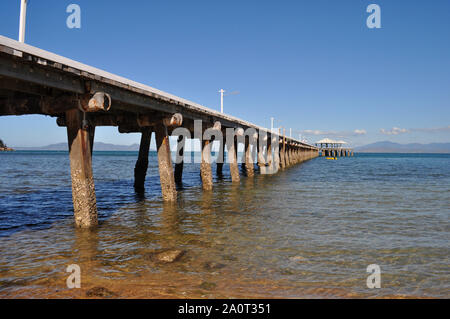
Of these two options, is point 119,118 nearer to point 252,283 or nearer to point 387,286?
point 252,283

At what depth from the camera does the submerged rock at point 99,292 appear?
433 cm

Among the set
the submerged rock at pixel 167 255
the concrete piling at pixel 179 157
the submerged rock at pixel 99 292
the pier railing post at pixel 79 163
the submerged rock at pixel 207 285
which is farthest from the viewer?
the concrete piling at pixel 179 157

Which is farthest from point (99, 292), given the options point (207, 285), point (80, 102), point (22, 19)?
point (22, 19)

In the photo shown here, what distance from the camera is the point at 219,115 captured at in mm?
17266

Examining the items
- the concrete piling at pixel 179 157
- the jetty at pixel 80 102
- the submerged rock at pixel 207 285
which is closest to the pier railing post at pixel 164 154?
the jetty at pixel 80 102

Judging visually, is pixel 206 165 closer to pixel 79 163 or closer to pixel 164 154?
pixel 164 154

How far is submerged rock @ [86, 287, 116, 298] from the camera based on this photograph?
433 centimetres

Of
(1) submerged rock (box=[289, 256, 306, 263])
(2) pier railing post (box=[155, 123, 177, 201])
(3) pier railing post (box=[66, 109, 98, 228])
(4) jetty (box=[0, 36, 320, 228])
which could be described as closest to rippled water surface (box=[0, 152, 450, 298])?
(1) submerged rock (box=[289, 256, 306, 263])

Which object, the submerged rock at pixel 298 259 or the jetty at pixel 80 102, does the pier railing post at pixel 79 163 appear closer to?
the jetty at pixel 80 102

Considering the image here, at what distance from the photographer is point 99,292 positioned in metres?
4.41

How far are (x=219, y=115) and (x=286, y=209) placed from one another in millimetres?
7453

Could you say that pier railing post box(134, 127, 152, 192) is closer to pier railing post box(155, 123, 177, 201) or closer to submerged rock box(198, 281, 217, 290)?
pier railing post box(155, 123, 177, 201)
